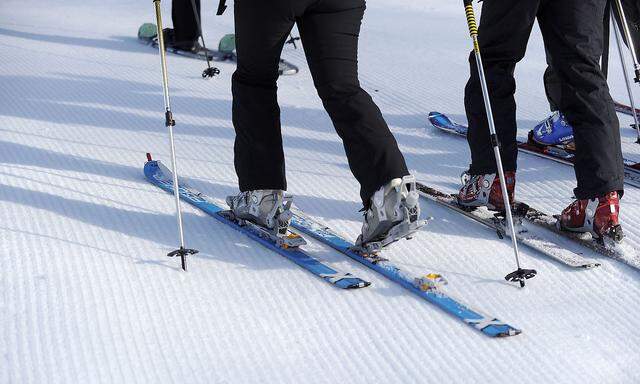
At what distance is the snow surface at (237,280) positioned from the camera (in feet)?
8.16

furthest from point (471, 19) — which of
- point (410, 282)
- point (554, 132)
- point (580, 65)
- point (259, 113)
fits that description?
point (554, 132)

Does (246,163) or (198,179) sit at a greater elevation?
(246,163)

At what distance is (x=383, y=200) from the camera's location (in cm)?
302

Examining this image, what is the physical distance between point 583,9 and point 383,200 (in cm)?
109

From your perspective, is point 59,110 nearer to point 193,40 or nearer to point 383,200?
point 193,40

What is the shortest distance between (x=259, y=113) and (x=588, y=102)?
1.27m

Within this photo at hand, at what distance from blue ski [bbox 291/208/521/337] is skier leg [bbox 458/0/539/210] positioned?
70 cm

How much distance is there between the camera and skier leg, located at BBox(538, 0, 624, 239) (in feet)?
10.7

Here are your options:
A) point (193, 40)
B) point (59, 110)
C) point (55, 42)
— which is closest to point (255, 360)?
point (59, 110)

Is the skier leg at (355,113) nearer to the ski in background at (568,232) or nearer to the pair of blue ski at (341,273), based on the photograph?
the pair of blue ski at (341,273)

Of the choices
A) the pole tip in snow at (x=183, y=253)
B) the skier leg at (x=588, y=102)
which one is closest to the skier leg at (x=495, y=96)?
the skier leg at (x=588, y=102)

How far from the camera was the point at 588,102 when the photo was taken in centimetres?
328

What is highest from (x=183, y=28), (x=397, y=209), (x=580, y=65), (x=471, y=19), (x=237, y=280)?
(x=471, y=19)

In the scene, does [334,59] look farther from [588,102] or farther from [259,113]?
[588,102]
